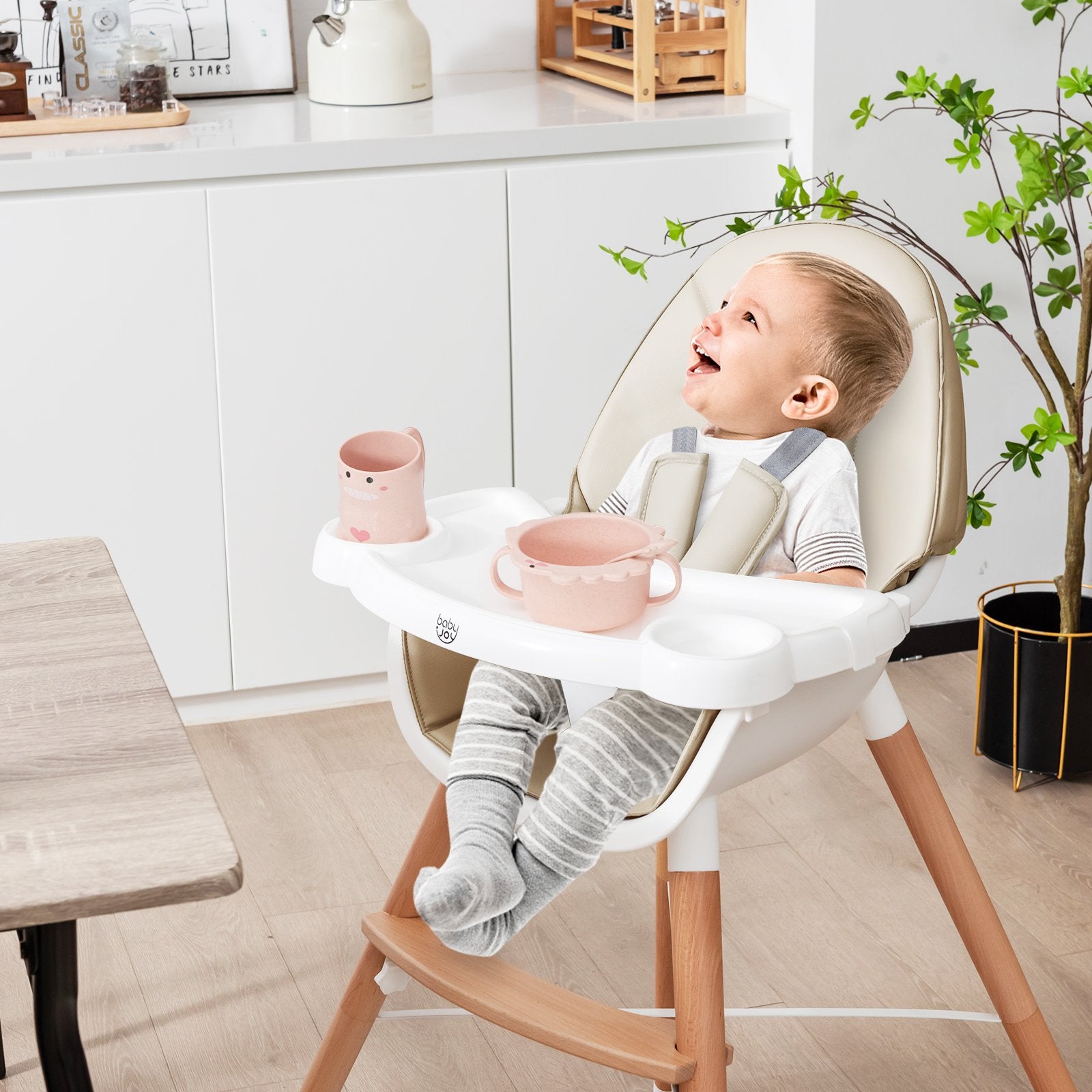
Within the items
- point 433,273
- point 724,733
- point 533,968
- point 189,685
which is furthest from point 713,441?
point 189,685

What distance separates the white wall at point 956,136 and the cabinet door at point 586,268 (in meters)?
0.15

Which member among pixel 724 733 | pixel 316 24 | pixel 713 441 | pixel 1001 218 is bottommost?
pixel 724 733

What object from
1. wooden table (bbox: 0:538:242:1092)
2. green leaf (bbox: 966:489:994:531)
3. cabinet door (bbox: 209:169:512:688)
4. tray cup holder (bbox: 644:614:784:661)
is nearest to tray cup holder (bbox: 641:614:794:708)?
tray cup holder (bbox: 644:614:784:661)

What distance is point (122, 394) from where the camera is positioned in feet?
7.47

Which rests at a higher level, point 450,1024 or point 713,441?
point 713,441

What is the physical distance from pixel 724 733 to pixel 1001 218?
96 cm

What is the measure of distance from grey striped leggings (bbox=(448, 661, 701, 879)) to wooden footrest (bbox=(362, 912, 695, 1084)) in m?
0.12

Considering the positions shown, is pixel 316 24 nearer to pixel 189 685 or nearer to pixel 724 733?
pixel 189 685

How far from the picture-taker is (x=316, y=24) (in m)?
2.52

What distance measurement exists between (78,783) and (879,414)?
894 millimetres

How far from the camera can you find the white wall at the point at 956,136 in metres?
2.30

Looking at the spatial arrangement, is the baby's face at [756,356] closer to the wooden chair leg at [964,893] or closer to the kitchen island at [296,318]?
the wooden chair leg at [964,893]

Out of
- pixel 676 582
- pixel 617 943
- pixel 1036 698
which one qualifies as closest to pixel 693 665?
pixel 676 582

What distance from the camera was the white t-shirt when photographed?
1374 mm
